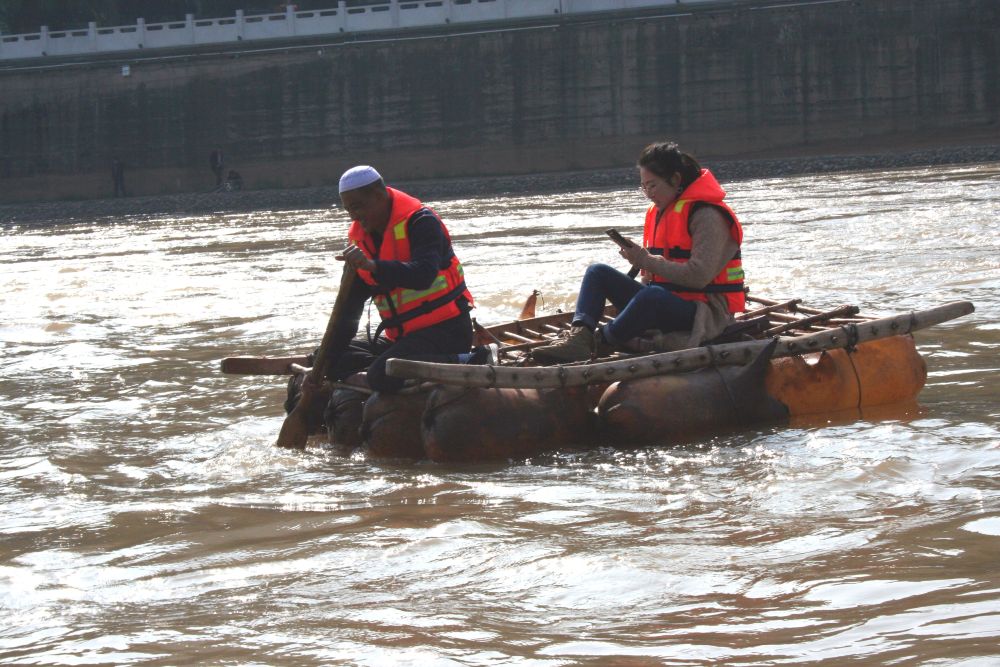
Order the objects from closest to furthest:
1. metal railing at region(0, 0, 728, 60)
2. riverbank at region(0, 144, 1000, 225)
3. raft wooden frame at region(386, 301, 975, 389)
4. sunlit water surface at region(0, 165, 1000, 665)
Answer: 1. sunlit water surface at region(0, 165, 1000, 665)
2. raft wooden frame at region(386, 301, 975, 389)
3. riverbank at region(0, 144, 1000, 225)
4. metal railing at region(0, 0, 728, 60)

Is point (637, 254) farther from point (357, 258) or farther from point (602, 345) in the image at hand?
point (357, 258)

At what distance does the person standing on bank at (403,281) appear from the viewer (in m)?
5.04

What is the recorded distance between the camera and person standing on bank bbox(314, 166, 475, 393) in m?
5.04

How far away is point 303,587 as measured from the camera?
3.73m

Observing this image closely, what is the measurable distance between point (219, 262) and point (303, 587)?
44.8 feet

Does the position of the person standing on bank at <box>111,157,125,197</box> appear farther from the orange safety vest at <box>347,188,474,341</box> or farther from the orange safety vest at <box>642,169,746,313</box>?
the orange safety vest at <box>642,169,746,313</box>

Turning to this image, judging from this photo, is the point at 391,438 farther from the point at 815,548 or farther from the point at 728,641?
the point at 728,641

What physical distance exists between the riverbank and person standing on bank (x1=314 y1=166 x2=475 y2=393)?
23.0 metres

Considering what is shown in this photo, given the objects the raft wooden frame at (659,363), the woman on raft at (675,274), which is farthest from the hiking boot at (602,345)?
the raft wooden frame at (659,363)

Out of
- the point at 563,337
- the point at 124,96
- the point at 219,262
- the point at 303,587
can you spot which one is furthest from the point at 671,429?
the point at 124,96

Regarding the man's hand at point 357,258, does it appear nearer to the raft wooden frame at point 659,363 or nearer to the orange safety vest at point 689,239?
the raft wooden frame at point 659,363

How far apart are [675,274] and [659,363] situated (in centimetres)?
41

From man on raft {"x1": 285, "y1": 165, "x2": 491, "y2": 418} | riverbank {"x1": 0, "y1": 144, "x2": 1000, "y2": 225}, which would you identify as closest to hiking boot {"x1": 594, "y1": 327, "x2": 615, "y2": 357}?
man on raft {"x1": 285, "y1": 165, "x2": 491, "y2": 418}

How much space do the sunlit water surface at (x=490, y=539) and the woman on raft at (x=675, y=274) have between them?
0.48m
